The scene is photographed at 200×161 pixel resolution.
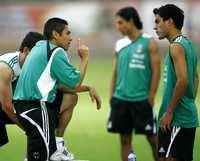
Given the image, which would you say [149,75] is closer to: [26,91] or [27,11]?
[26,91]

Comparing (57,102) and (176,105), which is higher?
(176,105)

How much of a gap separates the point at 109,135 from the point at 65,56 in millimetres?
5897

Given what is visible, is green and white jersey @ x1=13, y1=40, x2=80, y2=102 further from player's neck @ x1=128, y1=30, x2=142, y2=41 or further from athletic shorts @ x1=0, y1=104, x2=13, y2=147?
player's neck @ x1=128, y1=30, x2=142, y2=41

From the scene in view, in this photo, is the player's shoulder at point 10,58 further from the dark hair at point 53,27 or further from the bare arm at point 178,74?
the bare arm at point 178,74

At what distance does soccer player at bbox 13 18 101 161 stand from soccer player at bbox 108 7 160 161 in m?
2.37

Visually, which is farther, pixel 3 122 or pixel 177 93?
pixel 3 122

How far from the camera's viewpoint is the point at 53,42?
9.77 metres

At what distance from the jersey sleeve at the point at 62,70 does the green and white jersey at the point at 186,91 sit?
3.15ft

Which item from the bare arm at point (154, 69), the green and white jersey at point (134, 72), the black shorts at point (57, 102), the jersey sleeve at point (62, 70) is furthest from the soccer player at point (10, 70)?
the bare arm at point (154, 69)

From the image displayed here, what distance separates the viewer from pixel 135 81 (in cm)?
1203

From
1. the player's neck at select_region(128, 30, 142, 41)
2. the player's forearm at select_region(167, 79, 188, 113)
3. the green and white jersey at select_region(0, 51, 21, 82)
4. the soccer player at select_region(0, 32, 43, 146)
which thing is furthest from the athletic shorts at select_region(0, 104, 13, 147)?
the player's neck at select_region(128, 30, 142, 41)

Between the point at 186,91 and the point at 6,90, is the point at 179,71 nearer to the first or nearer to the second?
the point at 186,91

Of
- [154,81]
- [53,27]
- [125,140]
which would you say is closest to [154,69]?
[154,81]

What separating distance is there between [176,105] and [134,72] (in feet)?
9.39
